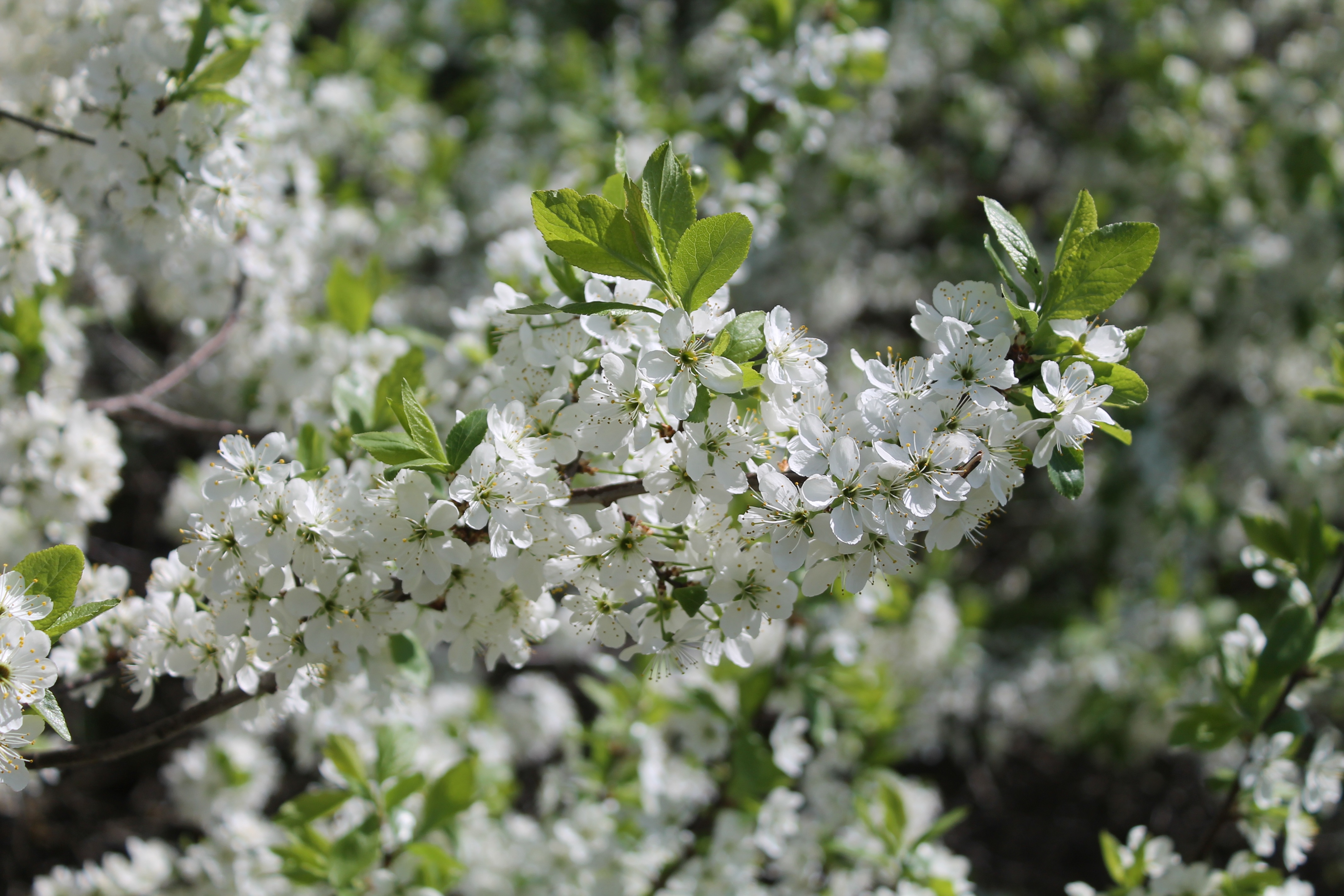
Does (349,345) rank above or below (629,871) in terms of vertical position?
above

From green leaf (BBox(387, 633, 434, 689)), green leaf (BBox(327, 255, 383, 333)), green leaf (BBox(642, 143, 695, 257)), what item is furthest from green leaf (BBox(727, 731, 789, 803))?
green leaf (BBox(327, 255, 383, 333))

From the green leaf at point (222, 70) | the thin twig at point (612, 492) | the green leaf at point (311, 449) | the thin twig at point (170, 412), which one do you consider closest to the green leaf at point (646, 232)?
the thin twig at point (612, 492)

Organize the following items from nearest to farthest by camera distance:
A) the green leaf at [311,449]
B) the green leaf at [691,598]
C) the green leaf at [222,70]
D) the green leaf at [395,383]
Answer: the green leaf at [691,598] → the green leaf at [311,449] → the green leaf at [395,383] → the green leaf at [222,70]

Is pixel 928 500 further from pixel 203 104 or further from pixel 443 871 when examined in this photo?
pixel 203 104

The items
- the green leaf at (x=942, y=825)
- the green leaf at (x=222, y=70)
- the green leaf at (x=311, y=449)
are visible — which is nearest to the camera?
the green leaf at (x=311, y=449)

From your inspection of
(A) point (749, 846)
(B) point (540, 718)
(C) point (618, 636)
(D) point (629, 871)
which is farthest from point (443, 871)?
(B) point (540, 718)

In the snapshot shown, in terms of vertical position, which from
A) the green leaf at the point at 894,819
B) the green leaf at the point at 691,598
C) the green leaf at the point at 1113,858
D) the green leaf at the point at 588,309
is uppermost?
the green leaf at the point at 588,309

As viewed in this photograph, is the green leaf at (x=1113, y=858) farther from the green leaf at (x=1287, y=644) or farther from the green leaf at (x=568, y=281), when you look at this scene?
the green leaf at (x=568, y=281)

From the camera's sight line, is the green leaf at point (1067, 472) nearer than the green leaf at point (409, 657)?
Yes

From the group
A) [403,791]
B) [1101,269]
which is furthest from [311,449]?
[1101,269]
